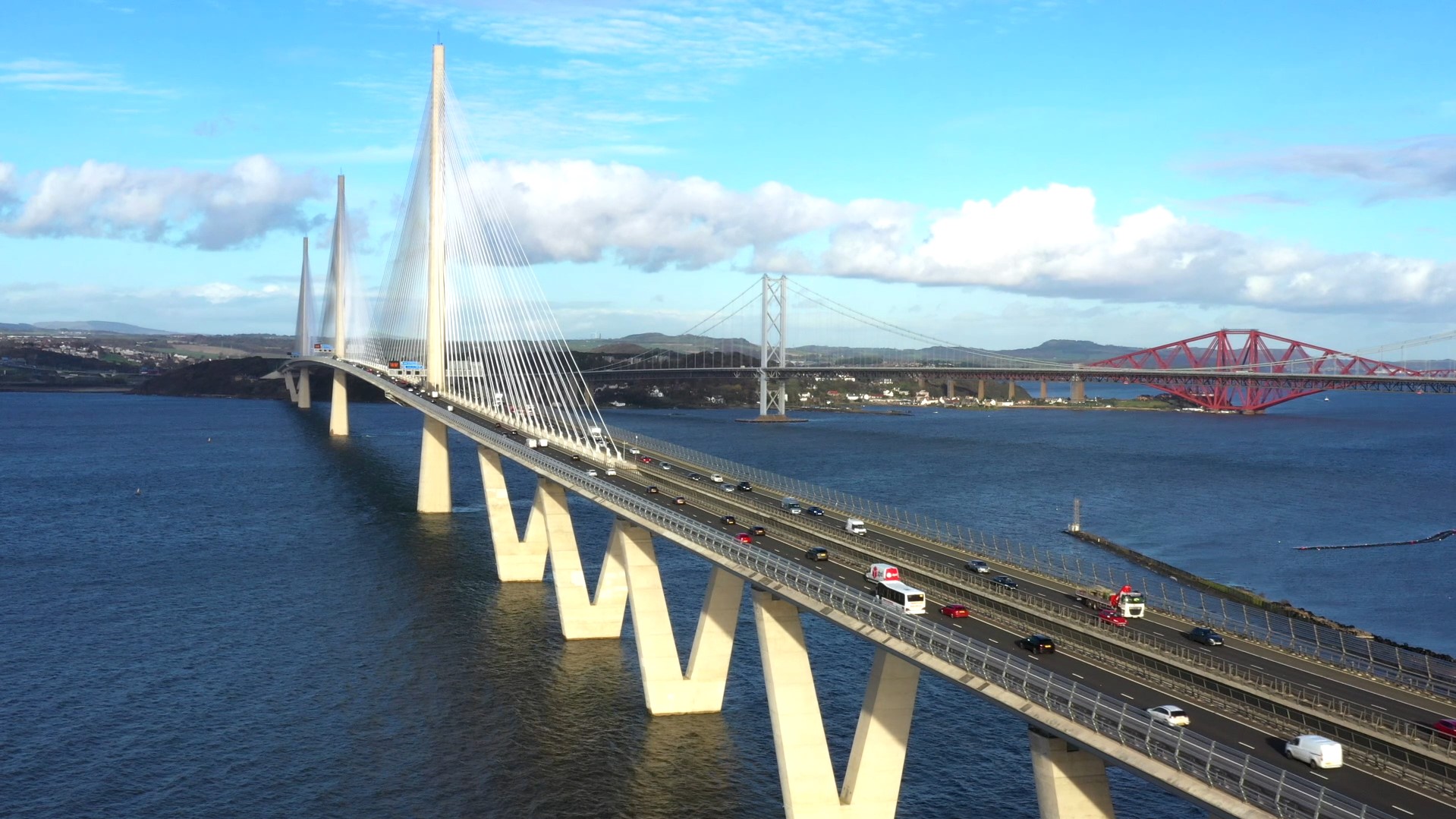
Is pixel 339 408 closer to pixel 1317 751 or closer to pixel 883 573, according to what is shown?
pixel 883 573

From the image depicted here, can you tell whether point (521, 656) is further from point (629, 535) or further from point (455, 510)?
point (455, 510)

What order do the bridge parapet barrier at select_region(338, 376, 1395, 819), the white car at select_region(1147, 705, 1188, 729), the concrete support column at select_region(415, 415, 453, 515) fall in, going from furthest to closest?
the concrete support column at select_region(415, 415, 453, 515)
the white car at select_region(1147, 705, 1188, 729)
the bridge parapet barrier at select_region(338, 376, 1395, 819)

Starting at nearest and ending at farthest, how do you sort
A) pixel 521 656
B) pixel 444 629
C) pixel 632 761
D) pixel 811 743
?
1. pixel 811 743
2. pixel 632 761
3. pixel 521 656
4. pixel 444 629

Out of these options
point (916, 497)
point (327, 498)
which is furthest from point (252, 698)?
point (916, 497)

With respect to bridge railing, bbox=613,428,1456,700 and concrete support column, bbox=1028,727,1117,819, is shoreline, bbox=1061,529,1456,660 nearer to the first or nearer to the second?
bridge railing, bbox=613,428,1456,700

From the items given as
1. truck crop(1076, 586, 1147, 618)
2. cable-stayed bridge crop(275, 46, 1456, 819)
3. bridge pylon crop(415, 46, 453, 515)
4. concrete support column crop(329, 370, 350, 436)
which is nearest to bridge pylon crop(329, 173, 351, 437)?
concrete support column crop(329, 370, 350, 436)
